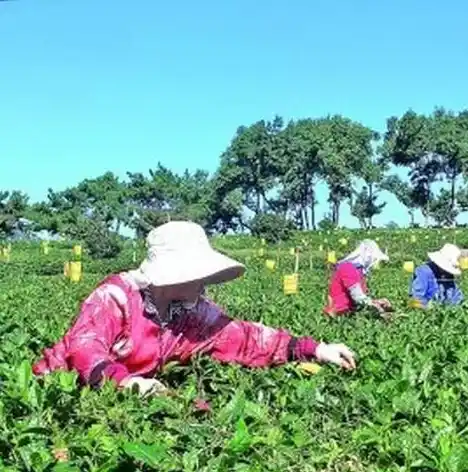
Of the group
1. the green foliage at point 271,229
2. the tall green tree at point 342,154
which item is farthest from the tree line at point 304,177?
the green foliage at point 271,229

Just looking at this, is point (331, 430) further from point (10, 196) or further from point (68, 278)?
point (10, 196)

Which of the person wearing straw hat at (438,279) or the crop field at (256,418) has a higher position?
the crop field at (256,418)

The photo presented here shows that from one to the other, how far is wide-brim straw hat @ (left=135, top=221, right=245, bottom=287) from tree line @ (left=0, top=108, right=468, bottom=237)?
192 feet

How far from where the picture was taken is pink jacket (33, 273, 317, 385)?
3221 mm

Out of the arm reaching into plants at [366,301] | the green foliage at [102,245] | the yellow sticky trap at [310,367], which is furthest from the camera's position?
the green foliage at [102,245]

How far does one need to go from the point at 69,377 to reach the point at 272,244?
3680 centimetres

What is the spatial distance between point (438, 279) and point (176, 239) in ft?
17.6

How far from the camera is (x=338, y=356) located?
3.49m

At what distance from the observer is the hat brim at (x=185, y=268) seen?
3.27 meters

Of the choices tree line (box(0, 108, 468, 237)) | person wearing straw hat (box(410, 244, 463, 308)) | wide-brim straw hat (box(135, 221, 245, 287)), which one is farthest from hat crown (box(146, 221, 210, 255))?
tree line (box(0, 108, 468, 237))

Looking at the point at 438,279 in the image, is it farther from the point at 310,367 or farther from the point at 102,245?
the point at 102,245

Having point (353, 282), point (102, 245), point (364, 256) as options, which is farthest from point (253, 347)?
point (102, 245)

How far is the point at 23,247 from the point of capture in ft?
126

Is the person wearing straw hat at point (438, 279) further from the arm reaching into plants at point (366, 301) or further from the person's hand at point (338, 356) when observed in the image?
the person's hand at point (338, 356)
